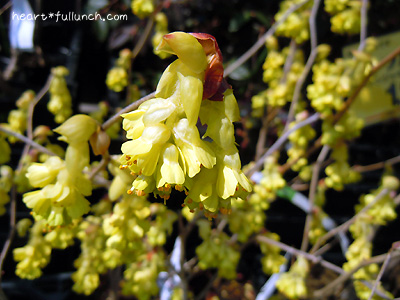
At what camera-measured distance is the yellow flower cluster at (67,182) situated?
1.83 ft

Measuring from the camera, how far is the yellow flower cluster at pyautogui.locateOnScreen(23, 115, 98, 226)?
557 mm

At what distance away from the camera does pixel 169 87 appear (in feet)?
1.44

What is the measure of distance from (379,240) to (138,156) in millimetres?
2548

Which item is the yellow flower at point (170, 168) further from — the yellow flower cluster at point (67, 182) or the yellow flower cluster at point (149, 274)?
the yellow flower cluster at point (149, 274)

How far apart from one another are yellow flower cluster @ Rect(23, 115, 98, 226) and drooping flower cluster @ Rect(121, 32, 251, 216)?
15 cm

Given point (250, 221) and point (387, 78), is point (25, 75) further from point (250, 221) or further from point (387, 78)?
point (387, 78)

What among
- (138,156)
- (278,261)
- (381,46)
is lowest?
(278,261)

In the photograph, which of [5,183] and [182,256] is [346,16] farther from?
[5,183]

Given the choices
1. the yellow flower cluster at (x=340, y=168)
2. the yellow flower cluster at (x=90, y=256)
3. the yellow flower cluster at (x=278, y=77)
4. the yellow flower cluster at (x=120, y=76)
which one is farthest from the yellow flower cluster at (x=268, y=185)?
the yellow flower cluster at (x=120, y=76)

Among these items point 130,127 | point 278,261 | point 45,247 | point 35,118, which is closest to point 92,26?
point 35,118

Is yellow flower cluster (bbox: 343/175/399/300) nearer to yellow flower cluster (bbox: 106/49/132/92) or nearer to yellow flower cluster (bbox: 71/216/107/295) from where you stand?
yellow flower cluster (bbox: 71/216/107/295)

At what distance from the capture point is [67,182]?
1.89ft

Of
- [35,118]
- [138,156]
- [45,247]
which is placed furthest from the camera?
[35,118]

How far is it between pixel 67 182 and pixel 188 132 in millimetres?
280
